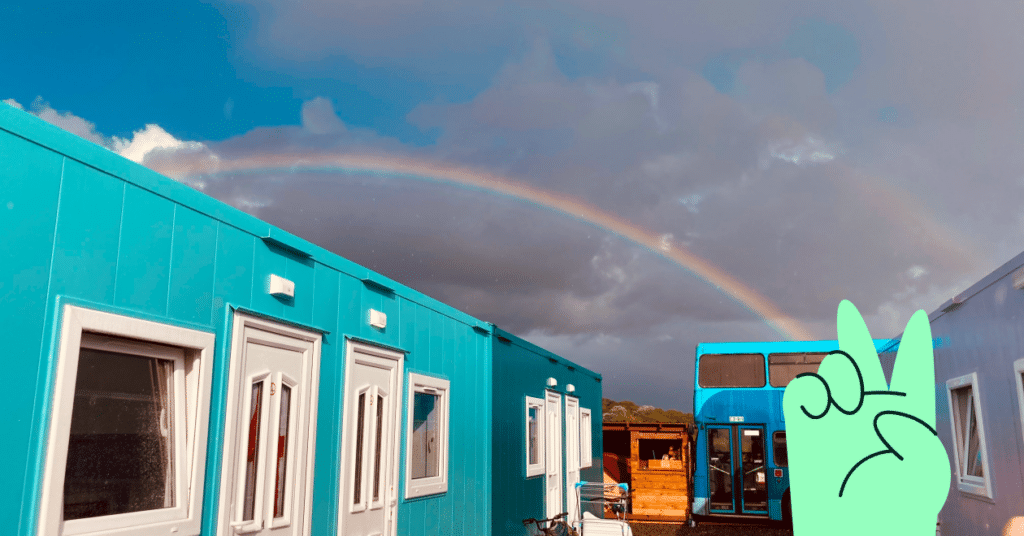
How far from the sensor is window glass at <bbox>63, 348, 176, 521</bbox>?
342cm

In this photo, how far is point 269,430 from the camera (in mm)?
4848

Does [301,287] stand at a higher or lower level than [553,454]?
higher

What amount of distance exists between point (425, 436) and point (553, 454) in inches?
211

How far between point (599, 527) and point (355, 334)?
5719 millimetres

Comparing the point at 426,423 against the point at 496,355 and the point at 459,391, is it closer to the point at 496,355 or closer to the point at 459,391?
the point at 459,391

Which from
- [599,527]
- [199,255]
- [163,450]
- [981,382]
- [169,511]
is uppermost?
[199,255]

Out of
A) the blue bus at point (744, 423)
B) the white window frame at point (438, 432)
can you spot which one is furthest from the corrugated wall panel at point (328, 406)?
the blue bus at point (744, 423)

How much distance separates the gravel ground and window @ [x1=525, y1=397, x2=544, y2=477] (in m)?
5.13

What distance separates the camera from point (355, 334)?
19.8 feet

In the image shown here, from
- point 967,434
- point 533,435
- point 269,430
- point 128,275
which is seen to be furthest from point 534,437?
point 128,275

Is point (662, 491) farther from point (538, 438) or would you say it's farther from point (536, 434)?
point (536, 434)

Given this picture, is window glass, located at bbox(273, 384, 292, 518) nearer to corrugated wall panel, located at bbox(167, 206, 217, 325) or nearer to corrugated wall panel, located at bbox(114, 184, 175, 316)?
corrugated wall panel, located at bbox(167, 206, 217, 325)

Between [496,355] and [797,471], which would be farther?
[496,355]

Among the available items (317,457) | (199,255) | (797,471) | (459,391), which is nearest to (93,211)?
(199,255)
